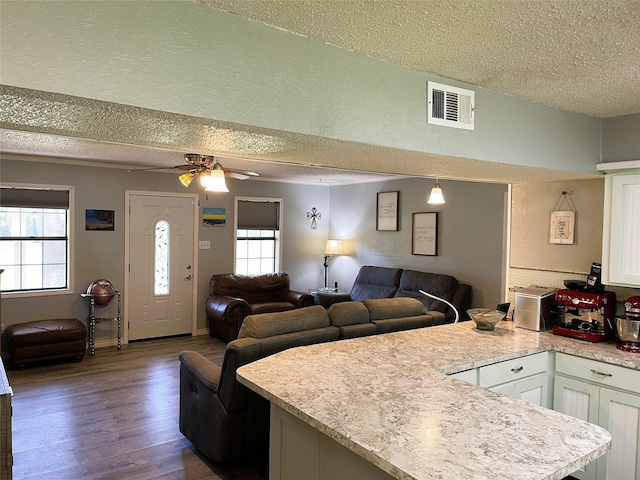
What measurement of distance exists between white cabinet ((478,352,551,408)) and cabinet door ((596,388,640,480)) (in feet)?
1.03

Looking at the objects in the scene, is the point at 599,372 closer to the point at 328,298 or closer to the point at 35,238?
the point at 328,298

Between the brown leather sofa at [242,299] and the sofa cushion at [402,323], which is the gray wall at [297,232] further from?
the sofa cushion at [402,323]

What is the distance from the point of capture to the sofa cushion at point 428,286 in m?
5.80

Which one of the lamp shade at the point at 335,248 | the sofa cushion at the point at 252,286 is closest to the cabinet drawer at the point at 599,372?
the sofa cushion at the point at 252,286

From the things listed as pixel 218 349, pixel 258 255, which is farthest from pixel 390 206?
pixel 218 349

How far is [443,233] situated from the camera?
6.36 metres

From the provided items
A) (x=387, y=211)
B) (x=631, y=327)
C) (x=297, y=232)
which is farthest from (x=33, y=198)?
(x=631, y=327)

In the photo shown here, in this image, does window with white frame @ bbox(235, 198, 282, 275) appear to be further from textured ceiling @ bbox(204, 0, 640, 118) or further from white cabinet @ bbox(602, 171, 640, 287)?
textured ceiling @ bbox(204, 0, 640, 118)

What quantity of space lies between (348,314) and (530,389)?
1.38m

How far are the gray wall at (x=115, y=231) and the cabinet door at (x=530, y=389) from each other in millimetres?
5233

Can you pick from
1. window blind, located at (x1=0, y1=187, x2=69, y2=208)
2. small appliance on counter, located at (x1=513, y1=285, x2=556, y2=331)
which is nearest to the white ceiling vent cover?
small appliance on counter, located at (x1=513, y1=285, x2=556, y2=331)

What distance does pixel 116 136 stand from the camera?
1.78 metres

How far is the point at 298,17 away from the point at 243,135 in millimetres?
457

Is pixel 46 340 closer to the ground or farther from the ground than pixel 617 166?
closer to the ground
